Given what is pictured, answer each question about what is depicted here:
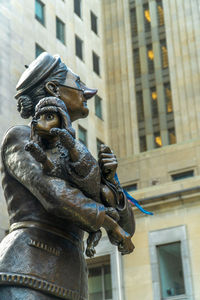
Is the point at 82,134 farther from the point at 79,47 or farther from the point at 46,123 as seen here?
the point at 46,123

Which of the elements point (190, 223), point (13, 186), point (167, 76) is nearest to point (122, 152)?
point (167, 76)

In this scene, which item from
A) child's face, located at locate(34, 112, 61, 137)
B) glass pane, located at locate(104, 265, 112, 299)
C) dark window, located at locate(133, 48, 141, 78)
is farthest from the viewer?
dark window, located at locate(133, 48, 141, 78)

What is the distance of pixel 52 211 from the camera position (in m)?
3.62

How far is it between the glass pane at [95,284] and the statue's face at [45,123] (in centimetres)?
2614

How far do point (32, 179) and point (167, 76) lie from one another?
4879 cm

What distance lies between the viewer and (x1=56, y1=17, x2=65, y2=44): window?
40631mm

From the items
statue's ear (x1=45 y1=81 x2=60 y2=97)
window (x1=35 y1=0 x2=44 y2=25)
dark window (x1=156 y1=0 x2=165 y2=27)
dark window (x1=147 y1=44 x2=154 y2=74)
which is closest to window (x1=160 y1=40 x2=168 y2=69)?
dark window (x1=147 y1=44 x2=154 y2=74)

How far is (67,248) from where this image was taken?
3820mm

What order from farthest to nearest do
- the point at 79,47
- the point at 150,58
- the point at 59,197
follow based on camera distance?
1. the point at 150,58
2. the point at 79,47
3. the point at 59,197

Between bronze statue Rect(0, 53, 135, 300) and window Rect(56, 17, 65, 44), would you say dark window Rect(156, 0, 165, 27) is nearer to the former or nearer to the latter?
window Rect(56, 17, 65, 44)

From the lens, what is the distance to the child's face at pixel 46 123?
12.7 feet

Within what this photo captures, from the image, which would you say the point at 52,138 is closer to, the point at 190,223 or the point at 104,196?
the point at 104,196

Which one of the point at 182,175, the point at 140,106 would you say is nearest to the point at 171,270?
the point at 182,175

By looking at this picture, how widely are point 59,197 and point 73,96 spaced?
3.46 ft
